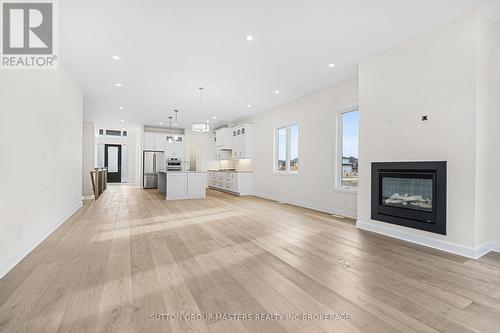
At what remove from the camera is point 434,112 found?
3086 millimetres

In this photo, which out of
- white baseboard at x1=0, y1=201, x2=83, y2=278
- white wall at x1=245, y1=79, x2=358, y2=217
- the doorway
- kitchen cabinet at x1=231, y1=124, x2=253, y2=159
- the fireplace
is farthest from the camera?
the doorway

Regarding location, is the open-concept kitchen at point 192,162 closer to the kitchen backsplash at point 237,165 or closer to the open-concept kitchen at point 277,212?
the kitchen backsplash at point 237,165

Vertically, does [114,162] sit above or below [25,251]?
above

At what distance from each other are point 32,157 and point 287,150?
18.6ft

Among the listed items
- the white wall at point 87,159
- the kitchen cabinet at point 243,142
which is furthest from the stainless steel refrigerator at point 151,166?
the kitchen cabinet at point 243,142

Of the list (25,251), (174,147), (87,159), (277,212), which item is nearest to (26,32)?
(25,251)

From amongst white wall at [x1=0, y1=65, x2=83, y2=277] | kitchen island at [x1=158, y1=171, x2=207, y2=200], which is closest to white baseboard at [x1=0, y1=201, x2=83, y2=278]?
white wall at [x1=0, y1=65, x2=83, y2=277]

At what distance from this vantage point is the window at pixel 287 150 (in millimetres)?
6684

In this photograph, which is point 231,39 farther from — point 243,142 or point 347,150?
point 243,142

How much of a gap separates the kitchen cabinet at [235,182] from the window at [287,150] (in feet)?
5.06

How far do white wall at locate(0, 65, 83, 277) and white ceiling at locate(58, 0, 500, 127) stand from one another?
0.87 metres

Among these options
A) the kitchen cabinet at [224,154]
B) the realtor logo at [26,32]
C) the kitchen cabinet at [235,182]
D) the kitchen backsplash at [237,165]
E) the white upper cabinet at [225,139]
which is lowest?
the kitchen cabinet at [235,182]

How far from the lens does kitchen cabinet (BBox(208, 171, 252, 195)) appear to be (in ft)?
27.7

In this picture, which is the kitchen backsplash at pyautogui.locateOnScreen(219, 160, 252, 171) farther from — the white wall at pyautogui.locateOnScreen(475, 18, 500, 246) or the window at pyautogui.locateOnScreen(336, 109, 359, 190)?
the white wall at pyautogui.locateOnScreen(475, 18, 500, 246)
